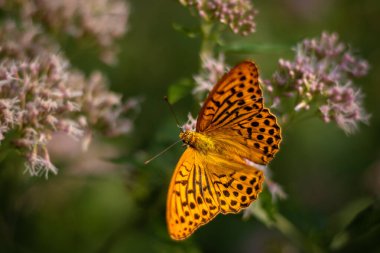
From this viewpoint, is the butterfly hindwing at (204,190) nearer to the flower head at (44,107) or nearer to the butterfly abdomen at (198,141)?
the butterfly abdomen at (198,141)

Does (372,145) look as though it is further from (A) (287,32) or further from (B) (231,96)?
(B) (231,96)

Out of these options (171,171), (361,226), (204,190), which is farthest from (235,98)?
(361,226)

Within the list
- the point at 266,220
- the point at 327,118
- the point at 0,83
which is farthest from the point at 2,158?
the point at 327,118

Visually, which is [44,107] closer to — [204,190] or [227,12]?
[204,190]

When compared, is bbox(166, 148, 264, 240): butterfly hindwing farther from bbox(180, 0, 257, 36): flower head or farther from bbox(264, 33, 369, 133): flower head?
bbox(180, 0, 257, 36): flower head

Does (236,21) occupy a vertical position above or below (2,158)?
above

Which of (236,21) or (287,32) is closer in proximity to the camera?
(236,21)
